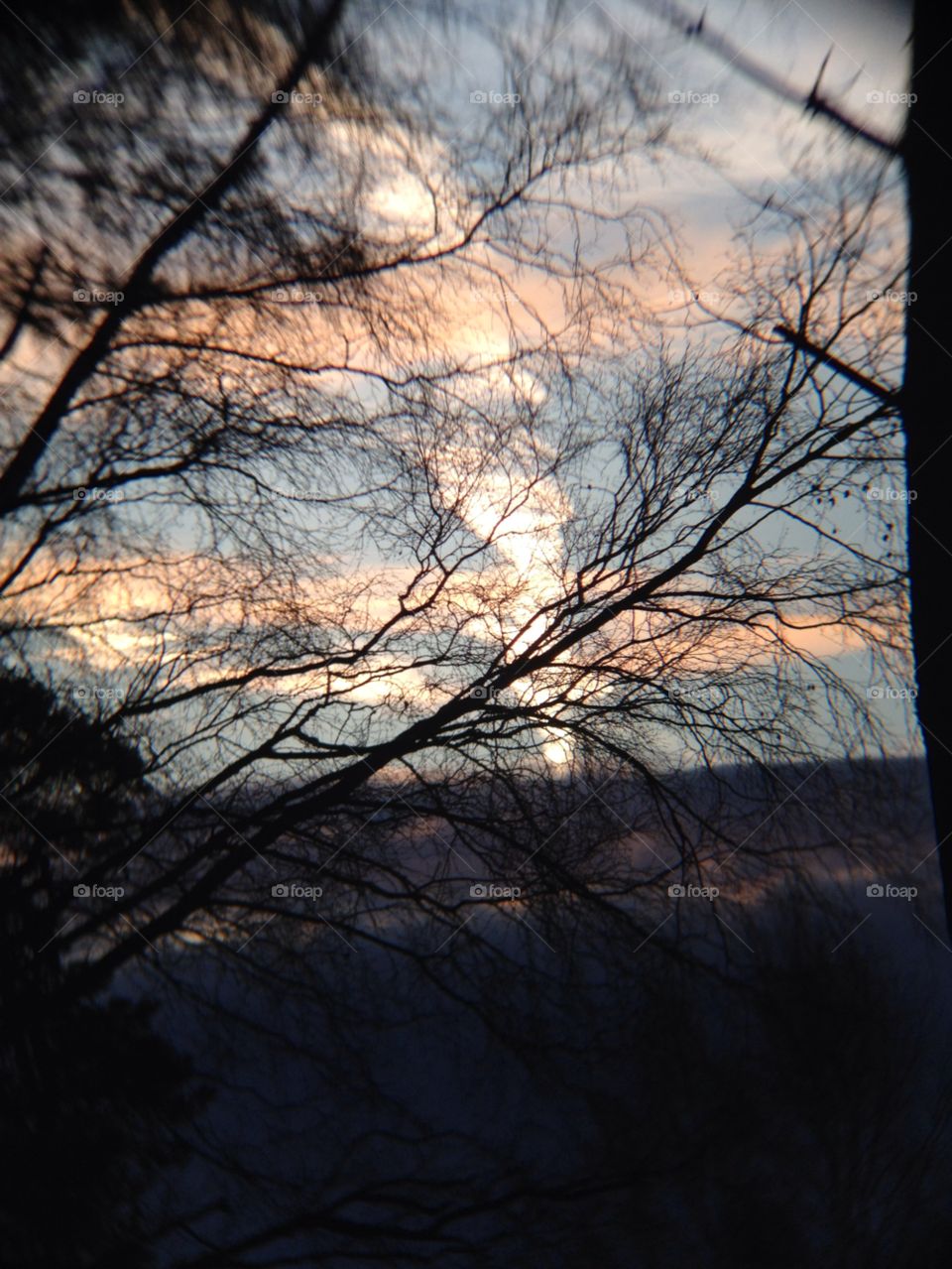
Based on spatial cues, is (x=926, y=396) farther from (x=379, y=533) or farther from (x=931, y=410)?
(x=379, y=533)

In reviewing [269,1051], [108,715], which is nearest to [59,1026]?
[269,1051]

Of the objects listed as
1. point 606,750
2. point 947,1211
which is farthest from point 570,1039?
point 947,1211

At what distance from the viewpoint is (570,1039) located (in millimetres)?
1133

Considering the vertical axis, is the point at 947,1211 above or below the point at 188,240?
below

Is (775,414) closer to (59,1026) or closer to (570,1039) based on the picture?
(570,1039)

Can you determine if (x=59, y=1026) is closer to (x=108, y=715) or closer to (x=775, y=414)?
(x=108, y=715)

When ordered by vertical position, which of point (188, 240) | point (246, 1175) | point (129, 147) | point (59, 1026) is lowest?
point (246, 1175)

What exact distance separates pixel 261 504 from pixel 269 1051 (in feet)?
2.80

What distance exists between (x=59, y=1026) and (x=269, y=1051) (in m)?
0.32

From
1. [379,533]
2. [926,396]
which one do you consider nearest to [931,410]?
[926,396]

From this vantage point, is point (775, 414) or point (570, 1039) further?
point (775, 414)

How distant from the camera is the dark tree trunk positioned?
1.31m

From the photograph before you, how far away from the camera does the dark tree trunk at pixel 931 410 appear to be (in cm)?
131

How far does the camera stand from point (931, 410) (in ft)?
4.40
